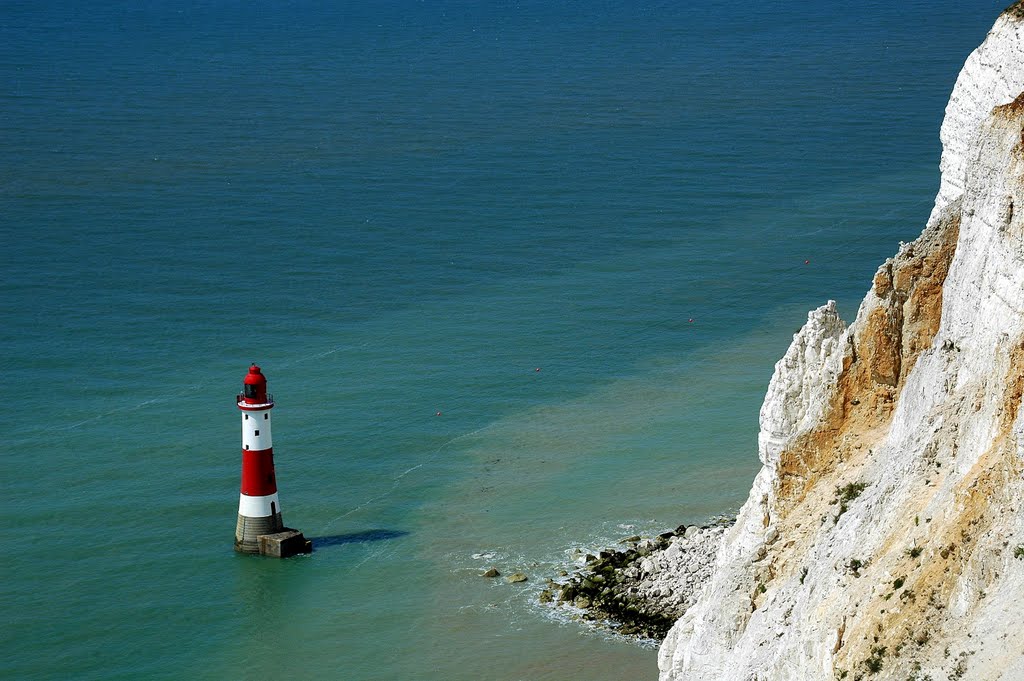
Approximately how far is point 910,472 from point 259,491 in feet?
92.2

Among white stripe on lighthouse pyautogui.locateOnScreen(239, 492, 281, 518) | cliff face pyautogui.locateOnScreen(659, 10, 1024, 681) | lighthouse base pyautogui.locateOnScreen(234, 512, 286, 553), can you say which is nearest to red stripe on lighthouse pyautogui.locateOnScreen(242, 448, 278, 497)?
white stripe on lighthouse pyautogui.locateOnScreen(239, 492, 281, 518)

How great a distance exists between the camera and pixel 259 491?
149 ft

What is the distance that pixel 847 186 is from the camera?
92312 millimetres

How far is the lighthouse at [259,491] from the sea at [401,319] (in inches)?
29.8

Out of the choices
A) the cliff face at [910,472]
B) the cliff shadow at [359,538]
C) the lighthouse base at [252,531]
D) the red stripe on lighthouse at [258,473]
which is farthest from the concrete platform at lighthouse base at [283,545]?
the cliff face at [910,472]

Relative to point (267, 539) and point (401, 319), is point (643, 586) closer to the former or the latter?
point (267, 539)

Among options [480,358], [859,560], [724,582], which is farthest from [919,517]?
[480,358]

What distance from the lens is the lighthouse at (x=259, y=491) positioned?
44.5 m

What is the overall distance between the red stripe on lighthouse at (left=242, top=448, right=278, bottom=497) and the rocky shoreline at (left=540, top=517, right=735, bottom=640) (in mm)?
8503

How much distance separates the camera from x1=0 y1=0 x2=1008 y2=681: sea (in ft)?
140

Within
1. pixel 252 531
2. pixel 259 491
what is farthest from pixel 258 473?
pixel 252 531

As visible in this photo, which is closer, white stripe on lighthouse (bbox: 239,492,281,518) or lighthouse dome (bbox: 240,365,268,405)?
lighthouse dome (bbox: 240,365,268,405)

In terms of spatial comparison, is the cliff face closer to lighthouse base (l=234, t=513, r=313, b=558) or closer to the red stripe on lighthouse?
the red stripe on lighthouse

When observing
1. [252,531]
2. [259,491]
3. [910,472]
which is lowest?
[252,531]
